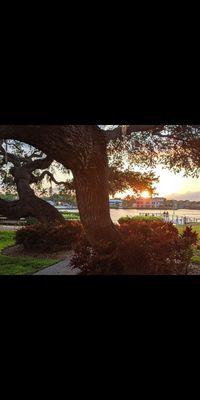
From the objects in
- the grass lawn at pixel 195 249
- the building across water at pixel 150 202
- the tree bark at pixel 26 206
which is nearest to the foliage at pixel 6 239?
the tree bark at pixel 26 206

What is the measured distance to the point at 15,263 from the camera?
5.65m

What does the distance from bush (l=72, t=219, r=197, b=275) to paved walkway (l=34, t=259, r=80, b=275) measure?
0.31ft

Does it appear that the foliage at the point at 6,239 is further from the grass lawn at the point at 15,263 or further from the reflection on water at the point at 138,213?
the reflection on water at the point at 138,213

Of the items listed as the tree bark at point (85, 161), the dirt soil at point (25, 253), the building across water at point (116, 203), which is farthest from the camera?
the dirt soil at point (25, 253)

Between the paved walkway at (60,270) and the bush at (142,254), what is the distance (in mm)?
94

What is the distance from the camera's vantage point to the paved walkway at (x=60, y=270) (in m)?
4.66

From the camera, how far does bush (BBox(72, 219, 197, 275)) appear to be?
4602 millimetres

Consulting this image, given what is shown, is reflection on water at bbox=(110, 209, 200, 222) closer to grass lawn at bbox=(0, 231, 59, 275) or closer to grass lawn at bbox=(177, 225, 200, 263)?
grass lawn at bbox=(177, 225, 200, 263)

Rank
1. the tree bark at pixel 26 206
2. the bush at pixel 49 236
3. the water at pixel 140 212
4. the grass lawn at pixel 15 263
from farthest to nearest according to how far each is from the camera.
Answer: the tree bark at pixel 26 206 < the bush at pixel 49 236 < the grass lawn at pixel 15 263 < the water at pixel 140 212
